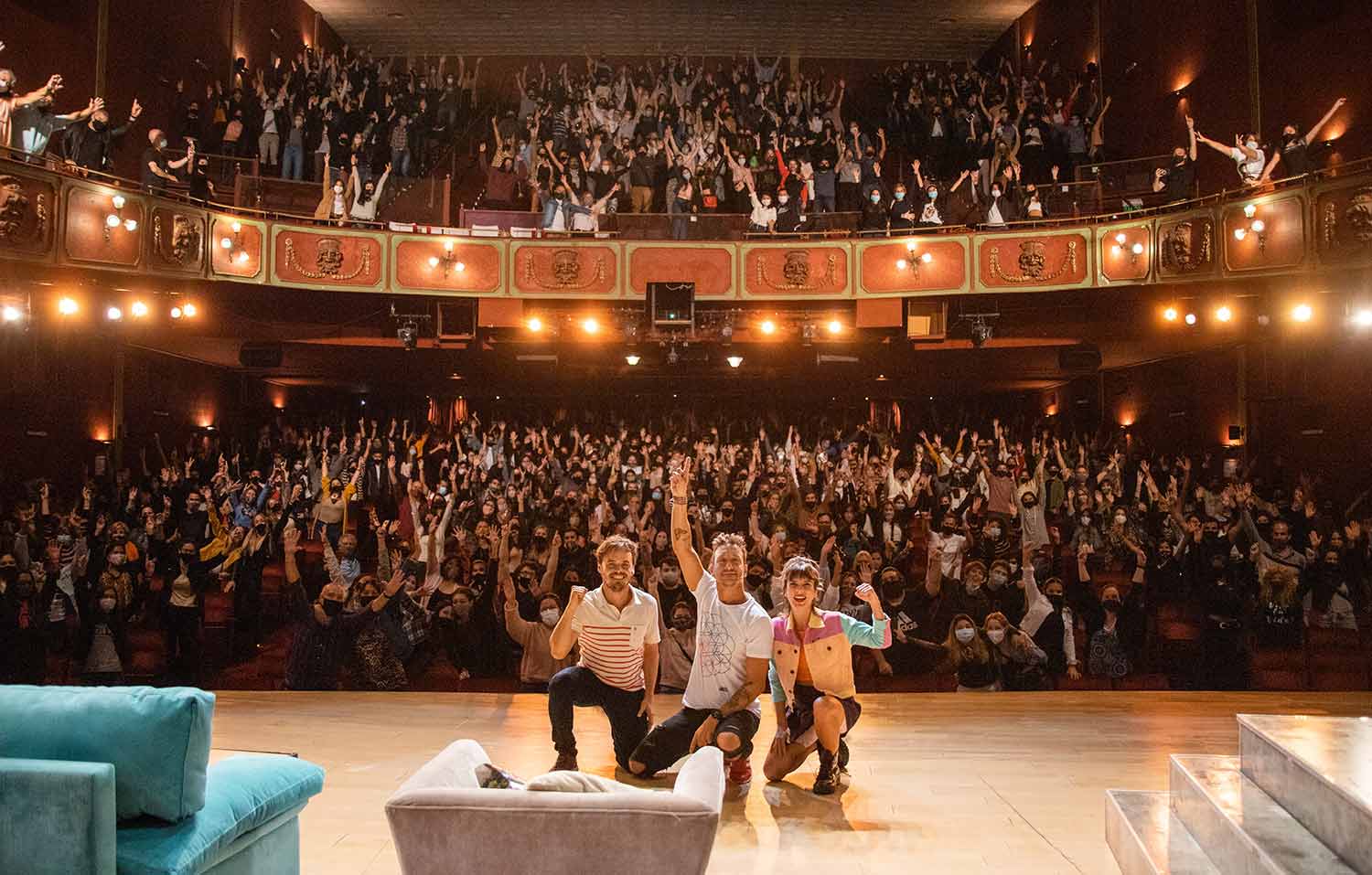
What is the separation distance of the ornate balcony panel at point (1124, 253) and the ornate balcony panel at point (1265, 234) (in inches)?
30.2

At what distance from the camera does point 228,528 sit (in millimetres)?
8875

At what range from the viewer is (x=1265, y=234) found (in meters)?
9.53

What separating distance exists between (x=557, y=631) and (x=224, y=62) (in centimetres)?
1324

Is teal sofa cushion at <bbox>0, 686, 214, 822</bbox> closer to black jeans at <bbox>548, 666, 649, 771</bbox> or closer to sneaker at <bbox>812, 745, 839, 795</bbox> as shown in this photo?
black jeans at <bbox>548, 666, 649, 771</bbox>

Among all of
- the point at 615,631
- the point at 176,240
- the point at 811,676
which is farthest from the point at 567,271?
the point at 811,676

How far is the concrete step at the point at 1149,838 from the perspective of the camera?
110 inches

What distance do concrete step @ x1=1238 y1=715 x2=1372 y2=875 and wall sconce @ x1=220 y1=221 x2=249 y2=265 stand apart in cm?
1036

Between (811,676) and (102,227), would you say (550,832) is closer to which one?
(811,676)

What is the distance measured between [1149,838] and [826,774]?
4.18 ft

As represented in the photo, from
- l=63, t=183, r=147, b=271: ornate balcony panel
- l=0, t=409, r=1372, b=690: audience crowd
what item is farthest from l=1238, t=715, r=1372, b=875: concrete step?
l=63, t=183, r=147, b=271: ornate balcony panel

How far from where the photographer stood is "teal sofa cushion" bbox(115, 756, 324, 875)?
2.10 meters

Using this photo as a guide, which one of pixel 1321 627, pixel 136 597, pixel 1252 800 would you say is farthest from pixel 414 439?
pixel 1252 800

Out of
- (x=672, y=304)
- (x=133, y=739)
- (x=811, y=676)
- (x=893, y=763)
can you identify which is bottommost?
(x=893, y=763)

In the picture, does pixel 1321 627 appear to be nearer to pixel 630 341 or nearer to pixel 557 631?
pixel 557 631
